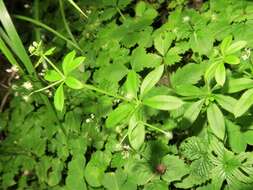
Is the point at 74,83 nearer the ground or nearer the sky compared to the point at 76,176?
nearer the sky

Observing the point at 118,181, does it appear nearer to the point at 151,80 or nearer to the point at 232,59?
the point at 151,80

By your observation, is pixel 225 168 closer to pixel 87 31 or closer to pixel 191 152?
pixel 191 152

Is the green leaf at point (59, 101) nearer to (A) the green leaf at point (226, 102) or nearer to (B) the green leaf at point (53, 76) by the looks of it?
(B) the green leaf at point (53, 76)

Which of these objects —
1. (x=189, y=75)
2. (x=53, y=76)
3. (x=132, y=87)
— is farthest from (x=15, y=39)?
(x=189, y=75)

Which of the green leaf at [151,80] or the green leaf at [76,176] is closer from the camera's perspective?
the green leaf at [151,80]

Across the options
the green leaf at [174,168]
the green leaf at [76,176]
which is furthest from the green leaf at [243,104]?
the green leaf at [76,176]

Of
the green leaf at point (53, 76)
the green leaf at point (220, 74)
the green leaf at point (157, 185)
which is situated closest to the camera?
the green leaf at point (220, 74)

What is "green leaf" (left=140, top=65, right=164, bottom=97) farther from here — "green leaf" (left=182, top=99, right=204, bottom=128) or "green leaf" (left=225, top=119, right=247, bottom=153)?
"green leaf" (left=225, top=119, right=247, bottom=153)

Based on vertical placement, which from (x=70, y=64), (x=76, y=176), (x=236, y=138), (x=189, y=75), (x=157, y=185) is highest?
(x=70, y=64)
